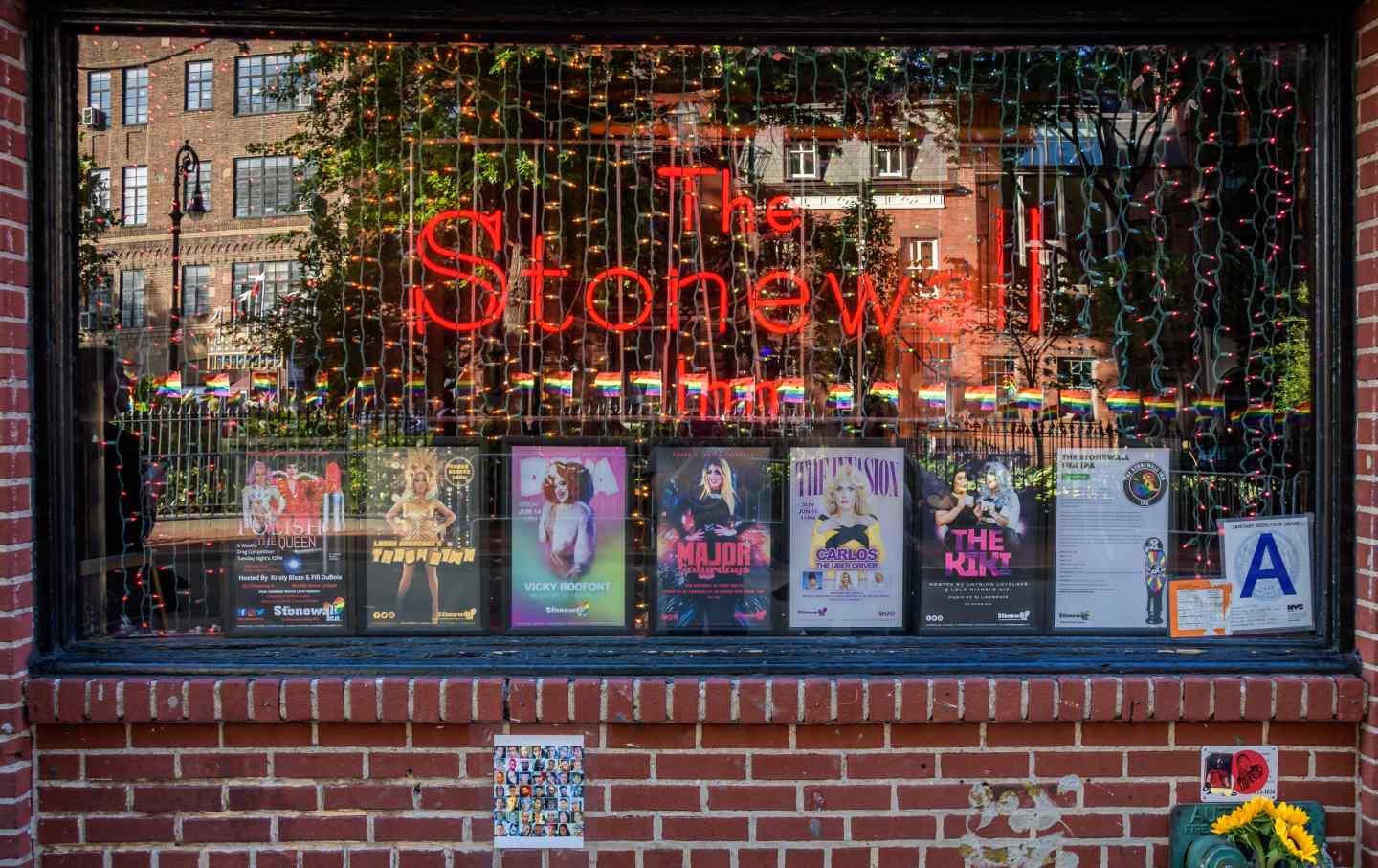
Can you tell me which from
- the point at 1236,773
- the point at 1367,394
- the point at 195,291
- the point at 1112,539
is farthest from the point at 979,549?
the point at 195,291

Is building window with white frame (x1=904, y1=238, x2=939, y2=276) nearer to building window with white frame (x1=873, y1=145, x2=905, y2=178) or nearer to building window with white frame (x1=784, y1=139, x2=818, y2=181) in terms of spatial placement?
building window with white frame (x1=873, y1=145, x2=905, y2=178)

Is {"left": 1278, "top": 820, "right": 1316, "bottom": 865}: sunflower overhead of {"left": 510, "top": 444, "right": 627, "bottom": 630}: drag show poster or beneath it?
beneath

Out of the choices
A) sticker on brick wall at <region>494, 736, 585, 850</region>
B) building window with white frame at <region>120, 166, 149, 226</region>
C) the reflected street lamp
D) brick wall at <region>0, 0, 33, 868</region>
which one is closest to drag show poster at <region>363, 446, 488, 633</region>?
sticker on brick wall at <region>494, 736, 585, 850</region>

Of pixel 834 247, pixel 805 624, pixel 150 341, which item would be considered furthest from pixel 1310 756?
pixel 150 341

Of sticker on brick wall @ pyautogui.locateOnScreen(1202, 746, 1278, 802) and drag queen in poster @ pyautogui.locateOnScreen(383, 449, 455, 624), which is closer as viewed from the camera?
sticker on brick wall @ pyautogui.locateOnScreen(1202, 746, 1278, 802)

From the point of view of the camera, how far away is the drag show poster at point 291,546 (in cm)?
365

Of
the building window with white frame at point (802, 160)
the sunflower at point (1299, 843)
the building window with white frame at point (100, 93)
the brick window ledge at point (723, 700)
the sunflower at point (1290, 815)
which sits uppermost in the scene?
the building window with white frame at point (100, 93)

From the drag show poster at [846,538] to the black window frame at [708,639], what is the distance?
0.14m

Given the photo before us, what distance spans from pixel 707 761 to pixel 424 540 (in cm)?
129

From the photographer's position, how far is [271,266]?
379 cm

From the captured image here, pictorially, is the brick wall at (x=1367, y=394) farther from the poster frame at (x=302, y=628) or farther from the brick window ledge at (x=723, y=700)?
the poster frame at (x=302, y=628)

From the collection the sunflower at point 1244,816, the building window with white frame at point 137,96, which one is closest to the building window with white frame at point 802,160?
the building window with white frame at point 137,96

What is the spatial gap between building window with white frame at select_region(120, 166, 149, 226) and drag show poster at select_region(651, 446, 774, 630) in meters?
2.06

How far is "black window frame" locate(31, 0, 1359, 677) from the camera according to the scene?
341cm
